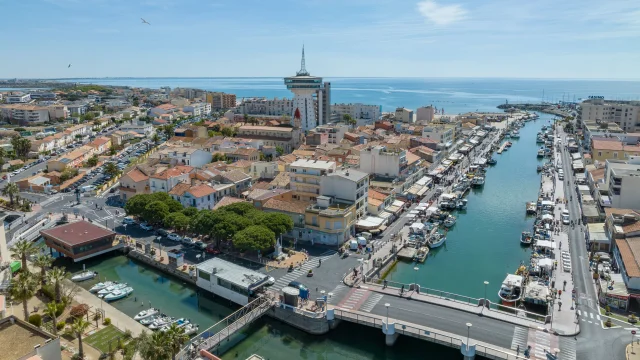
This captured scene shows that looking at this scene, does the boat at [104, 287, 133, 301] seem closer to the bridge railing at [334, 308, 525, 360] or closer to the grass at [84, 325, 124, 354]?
the grass at [84, 325, 124, 354]

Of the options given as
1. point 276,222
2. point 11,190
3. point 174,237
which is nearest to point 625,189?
point 276,222

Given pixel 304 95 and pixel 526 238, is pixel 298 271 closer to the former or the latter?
pixel 526 238

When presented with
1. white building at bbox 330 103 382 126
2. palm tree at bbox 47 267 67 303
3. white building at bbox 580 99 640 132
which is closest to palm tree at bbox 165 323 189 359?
palm tree at bbox 47 267 67 303

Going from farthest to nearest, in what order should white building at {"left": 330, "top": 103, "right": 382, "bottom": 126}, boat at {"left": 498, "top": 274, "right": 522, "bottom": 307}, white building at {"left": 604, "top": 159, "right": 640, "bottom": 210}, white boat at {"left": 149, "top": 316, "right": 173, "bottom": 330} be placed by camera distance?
white building at {"left": 330, "top": 103, "right": 382, "bottom": 126}
white building at {"left": 604, "top": 159, "right": 640, "bottom": 210}
boat at {"left": 498, "top": 274, "right": 522, "bottom": 307}
white boat at {"left": 149, "top": 316, "right": 173, "bottom": 330}

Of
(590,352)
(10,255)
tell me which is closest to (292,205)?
(10,255)

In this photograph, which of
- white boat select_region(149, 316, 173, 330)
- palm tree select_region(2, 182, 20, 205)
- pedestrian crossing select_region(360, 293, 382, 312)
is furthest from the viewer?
palm tree select_region(2, 182, 20, 205)

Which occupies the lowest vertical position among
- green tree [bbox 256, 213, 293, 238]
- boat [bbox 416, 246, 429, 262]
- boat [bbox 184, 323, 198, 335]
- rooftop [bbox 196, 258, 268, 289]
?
boat [bbox 184, 323, 198, 335]

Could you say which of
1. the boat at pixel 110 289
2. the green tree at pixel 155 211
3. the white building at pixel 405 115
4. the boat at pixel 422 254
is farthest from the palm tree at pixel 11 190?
the white building at pixel 405 115

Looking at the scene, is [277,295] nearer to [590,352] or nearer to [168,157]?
[590,352]
